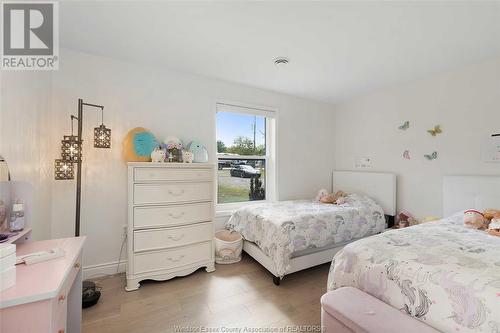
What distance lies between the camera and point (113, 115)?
93.4 inches

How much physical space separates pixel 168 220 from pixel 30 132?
4.10 feet

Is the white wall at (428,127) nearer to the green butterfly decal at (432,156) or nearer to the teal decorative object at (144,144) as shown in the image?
the green butterfly decal at (432,156)

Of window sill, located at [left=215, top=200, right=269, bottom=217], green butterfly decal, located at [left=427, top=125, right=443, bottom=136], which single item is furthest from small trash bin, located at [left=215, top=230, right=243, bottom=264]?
green butterfly decal, located at [left=427, top=125, right=443, bottom=136]

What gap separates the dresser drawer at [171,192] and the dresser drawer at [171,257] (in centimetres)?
50

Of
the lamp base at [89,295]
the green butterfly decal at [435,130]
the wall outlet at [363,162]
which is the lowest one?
the lamp base at [89,295]

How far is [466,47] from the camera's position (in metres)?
2.12

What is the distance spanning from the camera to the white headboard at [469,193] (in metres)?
2.24

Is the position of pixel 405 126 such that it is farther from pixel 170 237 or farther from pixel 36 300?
pixel 36 300

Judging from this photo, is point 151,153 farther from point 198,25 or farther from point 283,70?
point 283,70

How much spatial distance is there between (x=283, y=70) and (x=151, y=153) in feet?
5.80

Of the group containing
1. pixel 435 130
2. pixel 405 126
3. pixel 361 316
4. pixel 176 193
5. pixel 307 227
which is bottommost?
pixel 361 316

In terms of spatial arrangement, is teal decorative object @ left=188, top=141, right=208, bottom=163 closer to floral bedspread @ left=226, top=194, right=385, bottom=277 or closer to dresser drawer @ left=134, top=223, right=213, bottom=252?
dresser drawer @ left=134, top=223, right=213, bottom=252
